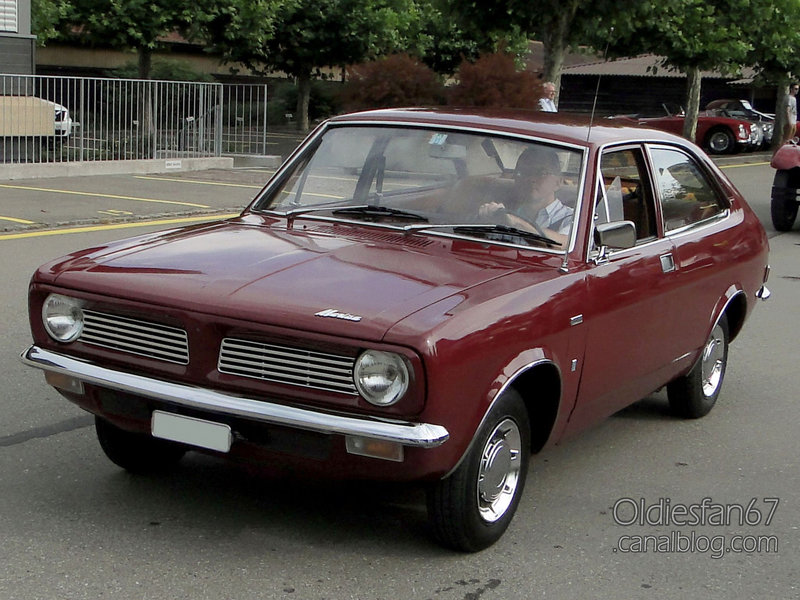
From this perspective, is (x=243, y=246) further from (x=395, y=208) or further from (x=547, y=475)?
(x=547, y=475)

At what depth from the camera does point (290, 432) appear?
3895mm

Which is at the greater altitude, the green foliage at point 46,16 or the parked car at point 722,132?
the green foliage at point 46,16

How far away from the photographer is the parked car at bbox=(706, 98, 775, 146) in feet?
119

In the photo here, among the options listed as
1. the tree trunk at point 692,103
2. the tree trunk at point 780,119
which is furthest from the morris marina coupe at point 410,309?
the tree trunk at point 780,119

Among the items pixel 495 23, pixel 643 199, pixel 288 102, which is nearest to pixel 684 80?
pixel 288 102

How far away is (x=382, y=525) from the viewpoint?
178 inches

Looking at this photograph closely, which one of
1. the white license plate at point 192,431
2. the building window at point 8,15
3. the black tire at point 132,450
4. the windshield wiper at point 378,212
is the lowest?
the black tire at point 132,450

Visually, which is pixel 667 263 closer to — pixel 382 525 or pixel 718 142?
pixel 382 525

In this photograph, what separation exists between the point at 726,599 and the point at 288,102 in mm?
39873

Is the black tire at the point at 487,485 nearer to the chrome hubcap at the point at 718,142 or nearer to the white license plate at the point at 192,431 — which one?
the white license plate at the point at 192,431

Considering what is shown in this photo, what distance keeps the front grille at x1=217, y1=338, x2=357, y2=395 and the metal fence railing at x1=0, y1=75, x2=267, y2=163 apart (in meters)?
15.6

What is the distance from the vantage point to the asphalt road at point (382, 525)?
13.0 feet

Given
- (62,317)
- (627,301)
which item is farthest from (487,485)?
(62,317)

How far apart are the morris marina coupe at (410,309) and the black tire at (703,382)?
287mm
